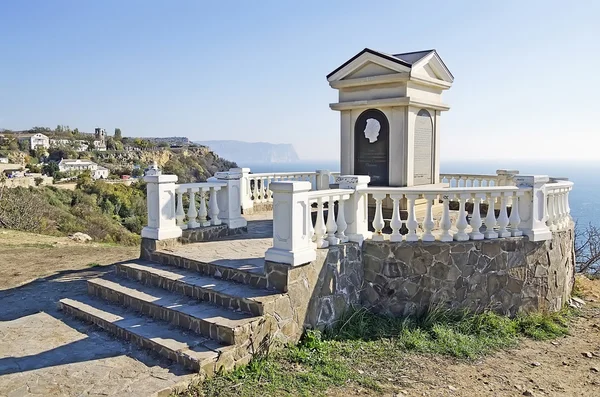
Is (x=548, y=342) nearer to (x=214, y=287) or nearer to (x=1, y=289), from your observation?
(x=214, y=287)

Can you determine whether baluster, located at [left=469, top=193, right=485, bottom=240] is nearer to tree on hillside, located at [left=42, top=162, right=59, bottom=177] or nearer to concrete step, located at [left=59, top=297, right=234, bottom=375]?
concrete step, located at [left=59, top=297, right=234, bottom=375]

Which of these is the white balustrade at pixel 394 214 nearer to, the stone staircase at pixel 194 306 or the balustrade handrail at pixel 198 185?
the stone staircase at pixel 194 306

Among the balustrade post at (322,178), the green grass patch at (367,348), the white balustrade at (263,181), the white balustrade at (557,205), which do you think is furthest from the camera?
the balustrade post at (322,178)

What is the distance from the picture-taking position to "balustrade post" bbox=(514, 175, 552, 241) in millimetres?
6664

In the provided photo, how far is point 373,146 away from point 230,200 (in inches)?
117

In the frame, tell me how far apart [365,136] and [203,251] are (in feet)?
13.1

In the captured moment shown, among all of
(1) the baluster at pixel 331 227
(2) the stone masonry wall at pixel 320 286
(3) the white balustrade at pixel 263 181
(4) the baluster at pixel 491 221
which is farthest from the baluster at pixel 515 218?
(3) the white balustrade at pixel 263 181

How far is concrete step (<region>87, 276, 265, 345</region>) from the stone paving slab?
0.50 metres

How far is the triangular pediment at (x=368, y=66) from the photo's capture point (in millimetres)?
8281

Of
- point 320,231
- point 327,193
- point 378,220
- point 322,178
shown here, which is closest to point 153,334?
point 320,231

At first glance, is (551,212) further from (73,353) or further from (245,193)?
(73,353)

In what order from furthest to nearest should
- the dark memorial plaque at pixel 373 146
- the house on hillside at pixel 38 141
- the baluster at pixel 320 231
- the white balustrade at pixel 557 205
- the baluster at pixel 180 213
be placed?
the house on hillside at pixel 38 141 < the dark memorial plaque at pixel 373 146 < the baluster at pixel 180 213 < the white balustrade at pixel 557 205 < the baluster at pixel 320 231

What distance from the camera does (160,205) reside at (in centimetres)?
695

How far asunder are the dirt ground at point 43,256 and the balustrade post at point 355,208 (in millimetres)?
5525
